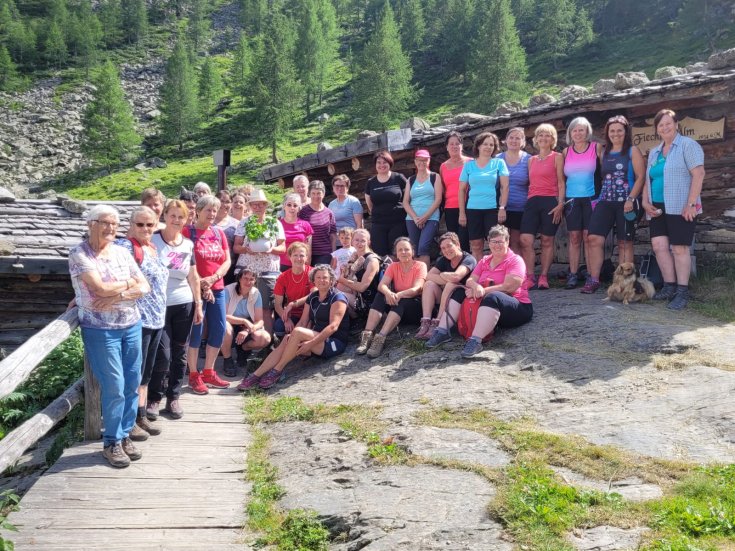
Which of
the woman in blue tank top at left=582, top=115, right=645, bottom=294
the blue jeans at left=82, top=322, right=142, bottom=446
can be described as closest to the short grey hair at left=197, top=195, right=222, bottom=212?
the blue jeans at left=82, top=322, right=142, bottom=446

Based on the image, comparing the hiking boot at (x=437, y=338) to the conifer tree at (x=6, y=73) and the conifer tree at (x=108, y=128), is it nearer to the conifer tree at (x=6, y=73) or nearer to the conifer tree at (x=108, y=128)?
the conifer tree at (x=108, y=128)

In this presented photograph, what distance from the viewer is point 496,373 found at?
5809 mm

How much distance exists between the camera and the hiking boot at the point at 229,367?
24.1 ft

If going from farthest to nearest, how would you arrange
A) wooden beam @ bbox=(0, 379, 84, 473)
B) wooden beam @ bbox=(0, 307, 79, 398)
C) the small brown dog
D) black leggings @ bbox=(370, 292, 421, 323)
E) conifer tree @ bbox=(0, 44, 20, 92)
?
conifer tree @ bbox=(0, 44, 20, 92) → black leggings @ bbox=(370, 292, 421, 323) → the small brown dog → wooden beam @ bbox=(0, 379, 84, 473) → wooden beam @ bbox=(0, 307, 79, 398)

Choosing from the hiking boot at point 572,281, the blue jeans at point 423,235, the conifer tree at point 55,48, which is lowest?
the hiking boot at point 572,281

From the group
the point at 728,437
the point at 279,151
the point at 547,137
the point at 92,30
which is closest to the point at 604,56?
the point at 279,151

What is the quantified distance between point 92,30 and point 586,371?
9859 centimetres

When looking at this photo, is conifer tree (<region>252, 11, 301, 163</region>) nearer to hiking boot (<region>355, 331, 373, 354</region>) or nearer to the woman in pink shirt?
hiking boot (<region>355, 331, 373, 354</region>)

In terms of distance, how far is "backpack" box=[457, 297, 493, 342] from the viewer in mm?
6484

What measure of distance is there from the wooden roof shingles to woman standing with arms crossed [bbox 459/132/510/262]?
19.6 ft

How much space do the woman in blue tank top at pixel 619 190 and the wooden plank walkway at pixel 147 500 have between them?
4680 millimetres

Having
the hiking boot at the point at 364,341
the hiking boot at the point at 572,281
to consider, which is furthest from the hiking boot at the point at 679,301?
the hiking boot at the point at 364,341

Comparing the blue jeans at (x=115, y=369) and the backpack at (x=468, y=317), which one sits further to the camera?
the backpack at (x=468, y=317)

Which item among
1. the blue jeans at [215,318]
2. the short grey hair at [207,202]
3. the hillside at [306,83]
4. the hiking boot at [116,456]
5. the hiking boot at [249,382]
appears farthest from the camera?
the hillside at [306,83]
